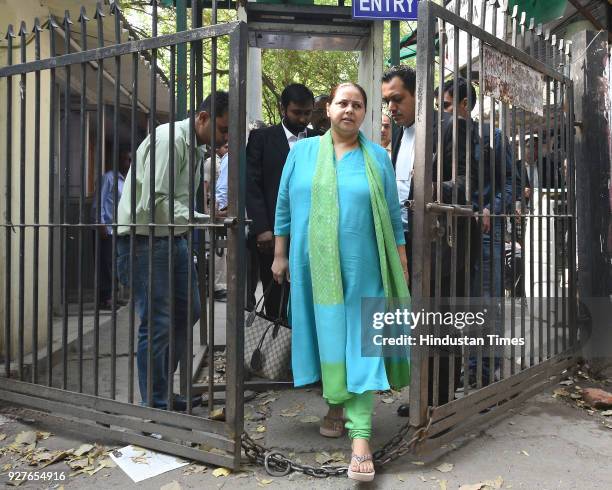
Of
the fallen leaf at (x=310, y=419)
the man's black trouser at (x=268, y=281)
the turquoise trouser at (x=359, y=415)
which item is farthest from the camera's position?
the man's black trouser at (x=268, y=281)

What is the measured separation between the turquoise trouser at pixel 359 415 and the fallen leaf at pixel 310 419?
0.63m

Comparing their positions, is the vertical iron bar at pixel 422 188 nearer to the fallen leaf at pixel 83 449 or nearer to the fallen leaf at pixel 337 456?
the fallen leaf at pixel 337 456

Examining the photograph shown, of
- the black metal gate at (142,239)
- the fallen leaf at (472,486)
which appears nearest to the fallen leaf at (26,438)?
the black metal gate at (142,239)

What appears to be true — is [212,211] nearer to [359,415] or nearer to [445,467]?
[359,415]

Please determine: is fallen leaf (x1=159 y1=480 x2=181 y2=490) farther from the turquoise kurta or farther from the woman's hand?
the woman's hand

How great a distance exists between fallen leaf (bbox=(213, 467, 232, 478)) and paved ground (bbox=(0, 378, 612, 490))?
22 millimetres

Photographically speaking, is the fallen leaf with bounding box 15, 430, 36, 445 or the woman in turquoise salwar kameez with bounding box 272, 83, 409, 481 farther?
the fallen leaf with bounding box 15, 430, 36, 445

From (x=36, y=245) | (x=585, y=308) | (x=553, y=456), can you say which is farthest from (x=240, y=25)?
(x=585, y=308)

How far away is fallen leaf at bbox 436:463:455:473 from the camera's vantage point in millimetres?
2836

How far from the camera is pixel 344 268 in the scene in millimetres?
2906

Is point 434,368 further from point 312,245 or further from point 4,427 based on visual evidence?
point 4,427

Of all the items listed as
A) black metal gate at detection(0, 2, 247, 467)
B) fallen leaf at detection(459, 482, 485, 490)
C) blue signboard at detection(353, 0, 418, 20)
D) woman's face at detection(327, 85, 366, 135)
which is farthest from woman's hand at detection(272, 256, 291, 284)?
blue signboard at detection(353, 0, 418, 20)

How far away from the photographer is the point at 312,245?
2.93m

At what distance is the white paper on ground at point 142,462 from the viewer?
288 centimetres
